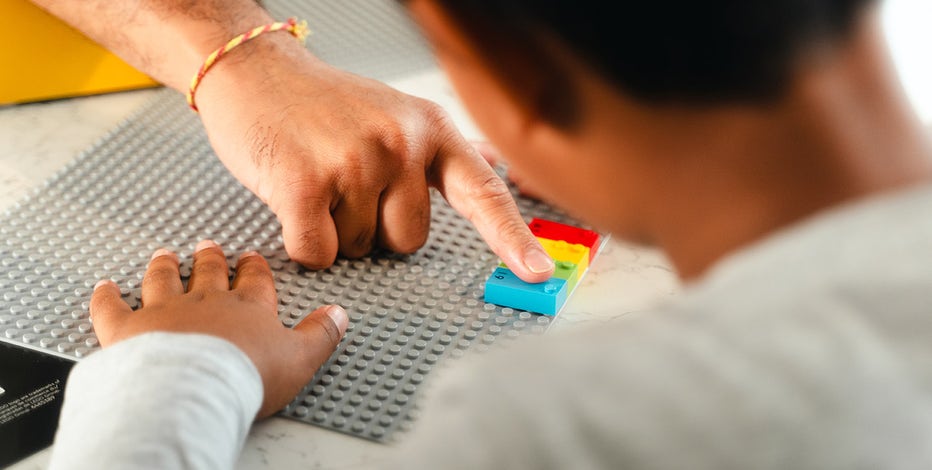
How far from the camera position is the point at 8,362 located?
730 millimetres

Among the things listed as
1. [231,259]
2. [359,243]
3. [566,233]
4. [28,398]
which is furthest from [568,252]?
[28,398]

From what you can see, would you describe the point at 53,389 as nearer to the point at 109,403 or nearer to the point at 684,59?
the point at 109,403

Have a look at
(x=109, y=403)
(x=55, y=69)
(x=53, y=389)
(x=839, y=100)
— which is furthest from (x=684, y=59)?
(x=55, y=69)

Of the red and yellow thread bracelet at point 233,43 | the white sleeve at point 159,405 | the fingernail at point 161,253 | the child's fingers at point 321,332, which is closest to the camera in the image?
the white sleeve at point 159,405

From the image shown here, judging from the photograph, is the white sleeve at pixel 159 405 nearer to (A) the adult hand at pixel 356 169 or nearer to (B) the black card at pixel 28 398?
(B) the black card at pixel 28 398

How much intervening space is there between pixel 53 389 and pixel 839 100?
548 millimetres

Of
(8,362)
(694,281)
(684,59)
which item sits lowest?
(8,362)

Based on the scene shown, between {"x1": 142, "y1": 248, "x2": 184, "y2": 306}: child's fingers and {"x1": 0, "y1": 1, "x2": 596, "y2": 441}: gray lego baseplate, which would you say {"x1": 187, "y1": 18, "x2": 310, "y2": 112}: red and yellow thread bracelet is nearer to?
{"x1": 0, "y1": 1, "x2": 596, "y2": 441}: gray lego baseplate

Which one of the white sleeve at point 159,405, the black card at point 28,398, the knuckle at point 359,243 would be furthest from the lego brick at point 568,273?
the black card at point 28,398

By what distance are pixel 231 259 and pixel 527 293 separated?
0.24 metres

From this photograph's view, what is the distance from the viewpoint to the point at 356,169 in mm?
836

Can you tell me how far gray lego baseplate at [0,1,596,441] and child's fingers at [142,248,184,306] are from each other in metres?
0.03

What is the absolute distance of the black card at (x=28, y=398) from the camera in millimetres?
665

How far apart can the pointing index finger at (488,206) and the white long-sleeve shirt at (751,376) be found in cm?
43
